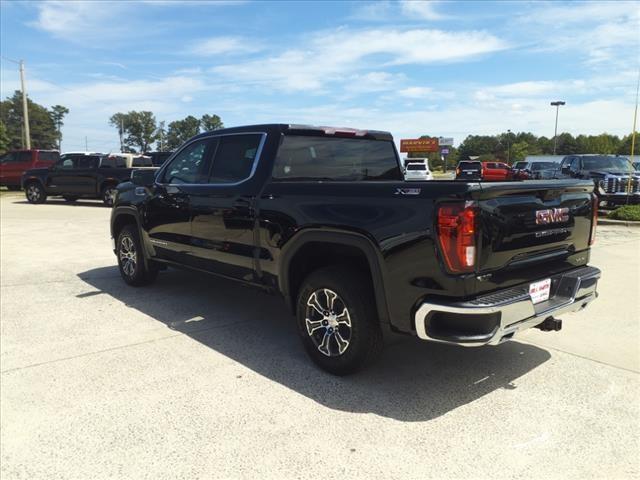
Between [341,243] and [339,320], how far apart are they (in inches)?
22.3

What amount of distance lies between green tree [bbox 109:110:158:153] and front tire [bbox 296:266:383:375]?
13556cm

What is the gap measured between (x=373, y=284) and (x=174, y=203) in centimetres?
277

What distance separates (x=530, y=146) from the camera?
11412 cm

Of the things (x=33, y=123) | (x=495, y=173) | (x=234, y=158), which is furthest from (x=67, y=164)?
(x=33, y=123)

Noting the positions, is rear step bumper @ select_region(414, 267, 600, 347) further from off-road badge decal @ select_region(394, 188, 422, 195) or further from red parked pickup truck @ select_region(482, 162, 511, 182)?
red parked pickup truck @ select_region(482, 162, 511, 182)

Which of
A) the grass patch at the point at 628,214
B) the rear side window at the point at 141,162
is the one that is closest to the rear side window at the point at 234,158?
the grass patch at the point at 628,214

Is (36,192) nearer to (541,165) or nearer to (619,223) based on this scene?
(619,223)

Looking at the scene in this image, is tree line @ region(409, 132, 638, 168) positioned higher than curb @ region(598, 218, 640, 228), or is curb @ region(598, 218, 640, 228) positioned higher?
tree line @ region(409, 132, 638, 168)

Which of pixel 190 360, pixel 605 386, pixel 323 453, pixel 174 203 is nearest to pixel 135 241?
pixel 174 203

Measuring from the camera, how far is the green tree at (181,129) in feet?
459

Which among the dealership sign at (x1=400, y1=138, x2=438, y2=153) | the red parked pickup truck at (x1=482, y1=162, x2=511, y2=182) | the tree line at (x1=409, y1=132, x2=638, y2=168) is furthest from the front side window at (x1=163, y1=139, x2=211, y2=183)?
the tree line at (x1=409, y1=132, x2=638, y2=168)

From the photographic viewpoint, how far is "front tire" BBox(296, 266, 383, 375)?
3512 mm

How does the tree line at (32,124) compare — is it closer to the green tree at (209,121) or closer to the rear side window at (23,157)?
the green tree at (209,121)

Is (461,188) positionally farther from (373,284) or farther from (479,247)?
(373,284)
